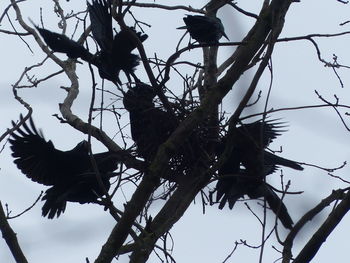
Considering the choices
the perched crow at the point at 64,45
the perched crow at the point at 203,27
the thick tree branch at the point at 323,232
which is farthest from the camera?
the perched crow at the point at 203,27

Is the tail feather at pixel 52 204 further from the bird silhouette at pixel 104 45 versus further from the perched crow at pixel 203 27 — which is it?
the perched crow at pixel 203 27

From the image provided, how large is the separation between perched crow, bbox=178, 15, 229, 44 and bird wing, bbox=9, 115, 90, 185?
0.78 metres

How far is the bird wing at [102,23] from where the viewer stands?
329 centimetres

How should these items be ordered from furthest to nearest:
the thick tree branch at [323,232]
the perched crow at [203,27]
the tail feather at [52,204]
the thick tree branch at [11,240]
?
the tail feather at [52,204]
the perched crow at [203,27]
the thick tree branch at [11,240]
the thick tree branch at [323,232]

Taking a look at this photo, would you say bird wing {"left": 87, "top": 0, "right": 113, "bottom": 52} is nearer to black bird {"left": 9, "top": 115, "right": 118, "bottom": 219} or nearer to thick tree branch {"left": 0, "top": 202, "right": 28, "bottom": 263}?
black bird {"left": 9, "top": 115, "right": 118, "bottom": 219}

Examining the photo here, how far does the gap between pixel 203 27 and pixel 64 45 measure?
680 millimetres

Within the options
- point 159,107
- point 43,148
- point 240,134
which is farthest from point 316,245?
point 43,148

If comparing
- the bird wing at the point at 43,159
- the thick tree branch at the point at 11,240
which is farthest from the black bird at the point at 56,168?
the thick tree branch at the point at 11,240

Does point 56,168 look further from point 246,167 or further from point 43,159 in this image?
point 246,167

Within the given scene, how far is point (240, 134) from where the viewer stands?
359 centimetres

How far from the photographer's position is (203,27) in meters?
3.58

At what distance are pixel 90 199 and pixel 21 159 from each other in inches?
14.9

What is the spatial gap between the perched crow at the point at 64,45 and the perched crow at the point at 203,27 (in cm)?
59

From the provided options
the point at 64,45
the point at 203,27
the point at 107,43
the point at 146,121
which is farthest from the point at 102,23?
the point at 146,121
